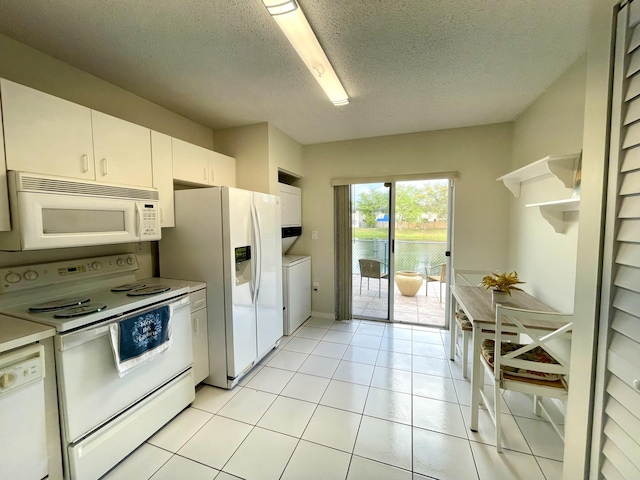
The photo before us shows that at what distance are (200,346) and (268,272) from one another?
87 centimetres

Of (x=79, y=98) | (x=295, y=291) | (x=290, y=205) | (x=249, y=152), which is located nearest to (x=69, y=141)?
(x=79, y=98)

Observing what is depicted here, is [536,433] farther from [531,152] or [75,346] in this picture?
[75,346]

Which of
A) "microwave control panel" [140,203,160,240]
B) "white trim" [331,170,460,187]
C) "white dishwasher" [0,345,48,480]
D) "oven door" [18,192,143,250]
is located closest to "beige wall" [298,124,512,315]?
"white trim" [331,170,460,187]

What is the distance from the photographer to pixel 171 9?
4.47 feet

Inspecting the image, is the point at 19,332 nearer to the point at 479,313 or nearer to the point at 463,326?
the point at 479,313

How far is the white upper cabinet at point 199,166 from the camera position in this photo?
230 cm

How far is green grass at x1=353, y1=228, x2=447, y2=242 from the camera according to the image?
136 inches

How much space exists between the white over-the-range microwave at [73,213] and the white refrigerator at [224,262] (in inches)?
11.3

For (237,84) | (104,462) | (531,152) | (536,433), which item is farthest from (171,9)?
(536,433)

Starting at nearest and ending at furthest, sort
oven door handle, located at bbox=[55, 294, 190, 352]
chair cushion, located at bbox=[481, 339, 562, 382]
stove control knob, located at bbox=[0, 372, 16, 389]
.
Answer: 1. stove control knob, located at bbox=[0, 372, 16, 389]
2. oven door handle, located at bbox=[55, 294, 190, 352]
3. chair cushion, located at bbox=[481, 339, 562, 382]

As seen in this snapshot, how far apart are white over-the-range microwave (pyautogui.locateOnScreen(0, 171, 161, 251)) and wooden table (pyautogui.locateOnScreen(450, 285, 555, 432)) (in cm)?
244

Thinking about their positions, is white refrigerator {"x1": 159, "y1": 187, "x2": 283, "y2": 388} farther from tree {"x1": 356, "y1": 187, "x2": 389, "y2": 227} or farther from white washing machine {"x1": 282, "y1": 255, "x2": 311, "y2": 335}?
tree {"x1": 356, "y1": 187, "x2": 389, "y2": 227}

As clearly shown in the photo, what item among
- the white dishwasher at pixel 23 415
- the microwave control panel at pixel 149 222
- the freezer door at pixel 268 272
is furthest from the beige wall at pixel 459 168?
the white dishwasher at pixel 23 415

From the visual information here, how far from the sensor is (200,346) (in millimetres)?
2174
